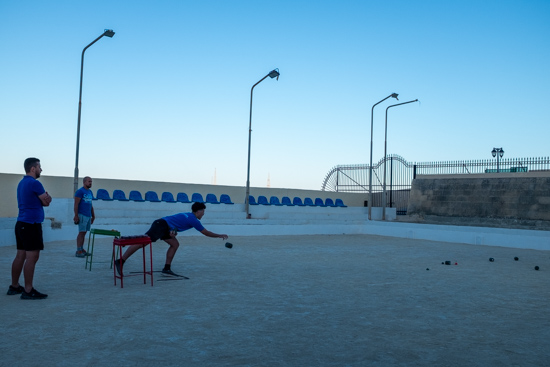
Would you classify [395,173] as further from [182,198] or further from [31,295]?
[31,295]

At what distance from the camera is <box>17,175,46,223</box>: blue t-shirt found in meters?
6.23

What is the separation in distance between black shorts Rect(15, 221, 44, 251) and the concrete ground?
69 centimetres

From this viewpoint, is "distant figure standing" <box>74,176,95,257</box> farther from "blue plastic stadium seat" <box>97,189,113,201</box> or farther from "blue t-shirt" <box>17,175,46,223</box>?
"blue plastic stadium seat" <box>97,189,113,201</box>

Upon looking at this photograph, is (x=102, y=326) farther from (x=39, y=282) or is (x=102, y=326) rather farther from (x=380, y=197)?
(x=380, y=197)

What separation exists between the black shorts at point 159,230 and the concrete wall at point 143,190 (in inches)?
484

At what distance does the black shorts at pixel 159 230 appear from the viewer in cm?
829

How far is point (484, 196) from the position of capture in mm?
25656

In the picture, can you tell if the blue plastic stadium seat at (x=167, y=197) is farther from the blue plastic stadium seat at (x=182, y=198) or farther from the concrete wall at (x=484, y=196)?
the concrete wall at (x=484, y=196)

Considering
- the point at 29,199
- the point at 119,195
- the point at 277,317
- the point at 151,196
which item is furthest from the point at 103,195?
the point at 277,317

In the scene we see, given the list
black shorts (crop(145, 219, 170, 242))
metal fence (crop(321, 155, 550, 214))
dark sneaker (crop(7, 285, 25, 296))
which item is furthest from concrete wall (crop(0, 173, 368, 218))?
dark sneaker (crop(7, 285, 25, 296))

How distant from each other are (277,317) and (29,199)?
11.6 feet

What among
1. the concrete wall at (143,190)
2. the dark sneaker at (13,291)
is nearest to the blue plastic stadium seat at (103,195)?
the concrete wall at (143,190)

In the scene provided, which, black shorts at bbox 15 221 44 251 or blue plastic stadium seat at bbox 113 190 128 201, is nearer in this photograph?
black shorts at bbox 15 221 44 251

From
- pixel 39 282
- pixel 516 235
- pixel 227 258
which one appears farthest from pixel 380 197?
pixel 39 282
